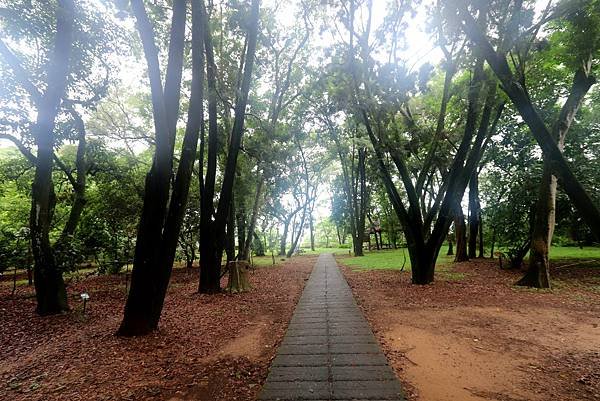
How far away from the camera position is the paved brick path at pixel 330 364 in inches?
125

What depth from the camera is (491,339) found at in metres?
4.75

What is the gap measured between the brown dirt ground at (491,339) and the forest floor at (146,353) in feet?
6.38

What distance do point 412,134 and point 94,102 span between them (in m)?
9.66

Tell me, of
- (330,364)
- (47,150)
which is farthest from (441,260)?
(47,150)

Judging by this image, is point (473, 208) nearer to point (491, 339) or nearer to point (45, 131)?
point (491, 339)

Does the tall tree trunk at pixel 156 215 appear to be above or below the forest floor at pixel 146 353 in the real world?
above

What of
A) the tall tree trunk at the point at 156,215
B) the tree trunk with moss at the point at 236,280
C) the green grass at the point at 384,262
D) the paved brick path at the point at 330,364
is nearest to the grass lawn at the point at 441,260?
the green grass at the point at 384,262

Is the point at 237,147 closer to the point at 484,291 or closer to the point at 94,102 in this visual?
the point at 94,102

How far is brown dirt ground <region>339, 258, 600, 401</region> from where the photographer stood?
10.9 feet

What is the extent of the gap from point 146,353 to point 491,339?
5151 mm

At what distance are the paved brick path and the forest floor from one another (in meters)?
0.25

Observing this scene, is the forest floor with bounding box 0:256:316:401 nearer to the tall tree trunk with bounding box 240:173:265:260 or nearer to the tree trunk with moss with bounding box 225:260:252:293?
the tree trunk with moss with bounding box 225:260:252:293

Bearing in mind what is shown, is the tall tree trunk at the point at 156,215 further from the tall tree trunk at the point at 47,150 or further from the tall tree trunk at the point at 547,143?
the tall tree trunk at the point at 547,143

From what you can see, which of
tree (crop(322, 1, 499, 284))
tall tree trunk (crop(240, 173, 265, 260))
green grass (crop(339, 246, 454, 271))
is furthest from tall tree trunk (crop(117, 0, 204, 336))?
green grass (crop(339, 246, 454, 271))
